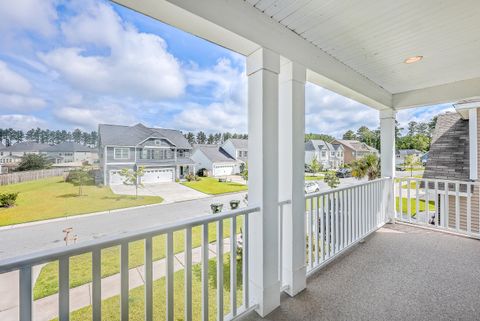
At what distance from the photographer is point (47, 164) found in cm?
108

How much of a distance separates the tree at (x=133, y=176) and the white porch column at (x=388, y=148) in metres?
4.36

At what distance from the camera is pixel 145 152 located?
136 cm

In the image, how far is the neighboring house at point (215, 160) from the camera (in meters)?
1.56

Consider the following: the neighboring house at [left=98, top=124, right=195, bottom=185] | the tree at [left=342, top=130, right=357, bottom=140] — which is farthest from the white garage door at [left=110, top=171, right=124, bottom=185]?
the tree at [left=342, top=130, right=357, bottom=140]

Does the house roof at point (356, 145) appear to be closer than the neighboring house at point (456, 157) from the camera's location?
Yes

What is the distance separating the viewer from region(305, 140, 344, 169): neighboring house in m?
2.43

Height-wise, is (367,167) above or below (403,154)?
below

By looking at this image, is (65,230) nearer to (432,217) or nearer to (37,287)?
(37,287)

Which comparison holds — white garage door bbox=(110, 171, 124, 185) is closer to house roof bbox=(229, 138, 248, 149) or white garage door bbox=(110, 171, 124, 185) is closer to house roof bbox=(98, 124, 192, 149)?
house roof bbox=(98, 124, 192, 149)

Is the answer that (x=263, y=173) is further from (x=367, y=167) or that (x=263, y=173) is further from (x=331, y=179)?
(x=367, y=167)

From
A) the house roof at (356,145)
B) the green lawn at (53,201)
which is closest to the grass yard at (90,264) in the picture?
the green lawn at (53,201)

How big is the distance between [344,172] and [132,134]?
2.69 metres

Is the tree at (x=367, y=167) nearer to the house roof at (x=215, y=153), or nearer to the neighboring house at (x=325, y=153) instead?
the neighboring house at (x=325, y=153)

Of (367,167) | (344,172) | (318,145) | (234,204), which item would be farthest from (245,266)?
(367,167)
